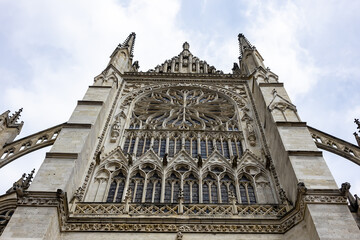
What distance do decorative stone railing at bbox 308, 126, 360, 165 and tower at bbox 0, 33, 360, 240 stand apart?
0.04m

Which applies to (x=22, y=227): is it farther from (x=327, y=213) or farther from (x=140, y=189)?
(x=327, y=213)

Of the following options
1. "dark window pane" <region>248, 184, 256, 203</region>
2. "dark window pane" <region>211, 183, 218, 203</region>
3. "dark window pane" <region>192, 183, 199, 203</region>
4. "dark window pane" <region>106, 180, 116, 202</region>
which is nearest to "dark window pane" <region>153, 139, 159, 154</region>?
"dark window pane" <region>106, 180, 116, 202</region>

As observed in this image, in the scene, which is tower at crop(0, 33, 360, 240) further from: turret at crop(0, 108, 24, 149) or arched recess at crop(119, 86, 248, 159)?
turret at crop(0, 108, 24, 149)

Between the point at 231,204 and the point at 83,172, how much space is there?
4.84 m

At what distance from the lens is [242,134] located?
1562cm

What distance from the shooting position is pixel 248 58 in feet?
73.9

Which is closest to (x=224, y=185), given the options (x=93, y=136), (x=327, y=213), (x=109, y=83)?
(x=327, y=213)

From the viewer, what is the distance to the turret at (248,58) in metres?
21.4

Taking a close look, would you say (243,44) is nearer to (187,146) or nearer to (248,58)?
(248,58)

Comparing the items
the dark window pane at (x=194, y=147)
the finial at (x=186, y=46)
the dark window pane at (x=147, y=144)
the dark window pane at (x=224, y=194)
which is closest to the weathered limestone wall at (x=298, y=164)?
the dark window pane at (x=224, y=194)

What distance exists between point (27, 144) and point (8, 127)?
190 cm

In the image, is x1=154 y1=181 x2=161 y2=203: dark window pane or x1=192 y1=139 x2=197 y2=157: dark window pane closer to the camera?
x1=154 y1=181 x2=161 y2=203: dark window pane

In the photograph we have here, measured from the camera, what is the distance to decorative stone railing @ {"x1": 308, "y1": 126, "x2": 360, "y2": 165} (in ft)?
45.5

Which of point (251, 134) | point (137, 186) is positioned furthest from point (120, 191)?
point (251, 134)
